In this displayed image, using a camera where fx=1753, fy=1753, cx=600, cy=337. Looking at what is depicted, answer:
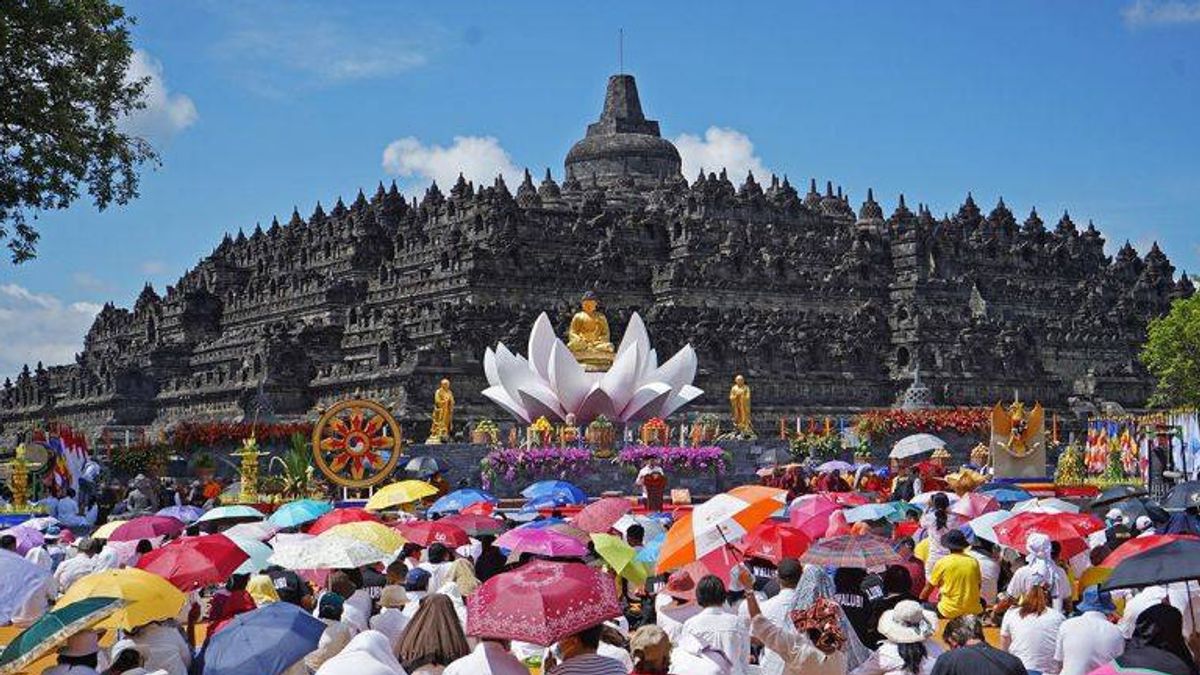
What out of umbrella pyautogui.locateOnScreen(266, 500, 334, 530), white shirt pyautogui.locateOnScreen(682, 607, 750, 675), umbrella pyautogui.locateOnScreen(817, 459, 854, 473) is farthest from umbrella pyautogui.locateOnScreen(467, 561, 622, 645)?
umbrella pyautogui.locateOnScreen(817, 459, 854, 473)

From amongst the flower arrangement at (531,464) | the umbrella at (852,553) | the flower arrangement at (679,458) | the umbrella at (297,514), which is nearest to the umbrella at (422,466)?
the flower arrangement at (531,464)

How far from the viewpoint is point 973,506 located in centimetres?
2155

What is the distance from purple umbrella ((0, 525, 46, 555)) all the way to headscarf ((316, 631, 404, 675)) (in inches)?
482

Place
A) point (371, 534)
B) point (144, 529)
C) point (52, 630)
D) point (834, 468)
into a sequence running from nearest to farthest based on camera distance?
point (52, 630)
point (371, 534)
point (144, 529)
point (834, 468)

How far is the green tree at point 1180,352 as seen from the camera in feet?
235

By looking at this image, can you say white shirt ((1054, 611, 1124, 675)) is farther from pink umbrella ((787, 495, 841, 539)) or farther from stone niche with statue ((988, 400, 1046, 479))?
stone niche with statue ((988, 400, 1046, 479))

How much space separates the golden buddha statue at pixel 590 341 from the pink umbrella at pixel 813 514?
29.1 m

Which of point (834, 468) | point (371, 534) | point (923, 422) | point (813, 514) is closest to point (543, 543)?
point (371, 534)

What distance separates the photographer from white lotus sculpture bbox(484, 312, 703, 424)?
47750 mm

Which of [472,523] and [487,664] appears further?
[472,523]

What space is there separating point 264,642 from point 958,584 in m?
6.73

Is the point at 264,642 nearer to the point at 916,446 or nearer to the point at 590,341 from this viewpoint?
the point at 916,446

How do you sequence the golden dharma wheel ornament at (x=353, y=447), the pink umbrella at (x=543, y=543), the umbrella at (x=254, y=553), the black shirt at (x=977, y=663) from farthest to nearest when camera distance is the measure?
the golden dharma wheel ornament at (x=353, y=447) → the umbrella at (x=254, y=553) → the pink umbrella at (x=543, y=543) → the black shirt at (x=977, y=663)

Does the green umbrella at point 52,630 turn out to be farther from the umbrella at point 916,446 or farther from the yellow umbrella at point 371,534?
the umbrella at point 916,446
